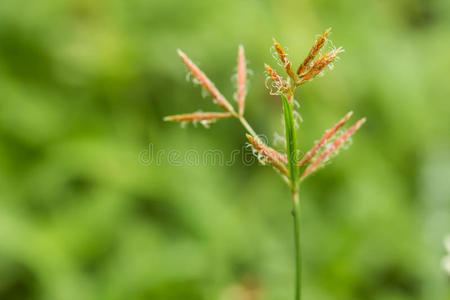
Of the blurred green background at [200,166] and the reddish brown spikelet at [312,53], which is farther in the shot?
the blurred green background at [200,166]

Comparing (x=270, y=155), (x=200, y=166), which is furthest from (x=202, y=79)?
(x=200, y=166)

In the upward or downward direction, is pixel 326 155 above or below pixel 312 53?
below

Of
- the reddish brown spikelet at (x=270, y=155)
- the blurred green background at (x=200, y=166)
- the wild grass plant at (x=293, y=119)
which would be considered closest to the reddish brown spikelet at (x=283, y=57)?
the wild grass plant at (x=293, y=119)

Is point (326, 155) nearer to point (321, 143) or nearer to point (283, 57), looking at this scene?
point (321, 143)

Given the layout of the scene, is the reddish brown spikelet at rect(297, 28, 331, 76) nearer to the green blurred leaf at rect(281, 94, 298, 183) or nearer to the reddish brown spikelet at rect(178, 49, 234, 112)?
the green blurred leaf at rect(281, 94, 298, 183)

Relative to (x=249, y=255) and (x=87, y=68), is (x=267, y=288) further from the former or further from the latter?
(x=87, y=68)

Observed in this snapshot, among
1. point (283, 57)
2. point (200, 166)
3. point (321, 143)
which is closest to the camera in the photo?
point (283, 57)

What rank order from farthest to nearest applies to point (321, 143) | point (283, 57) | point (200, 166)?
point (200, 166), point (321, 143), point (283, 57)

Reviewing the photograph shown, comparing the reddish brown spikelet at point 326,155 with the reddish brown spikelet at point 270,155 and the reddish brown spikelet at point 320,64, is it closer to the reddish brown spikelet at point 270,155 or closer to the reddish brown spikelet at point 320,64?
the reddish brown spikelet at point 270,155
